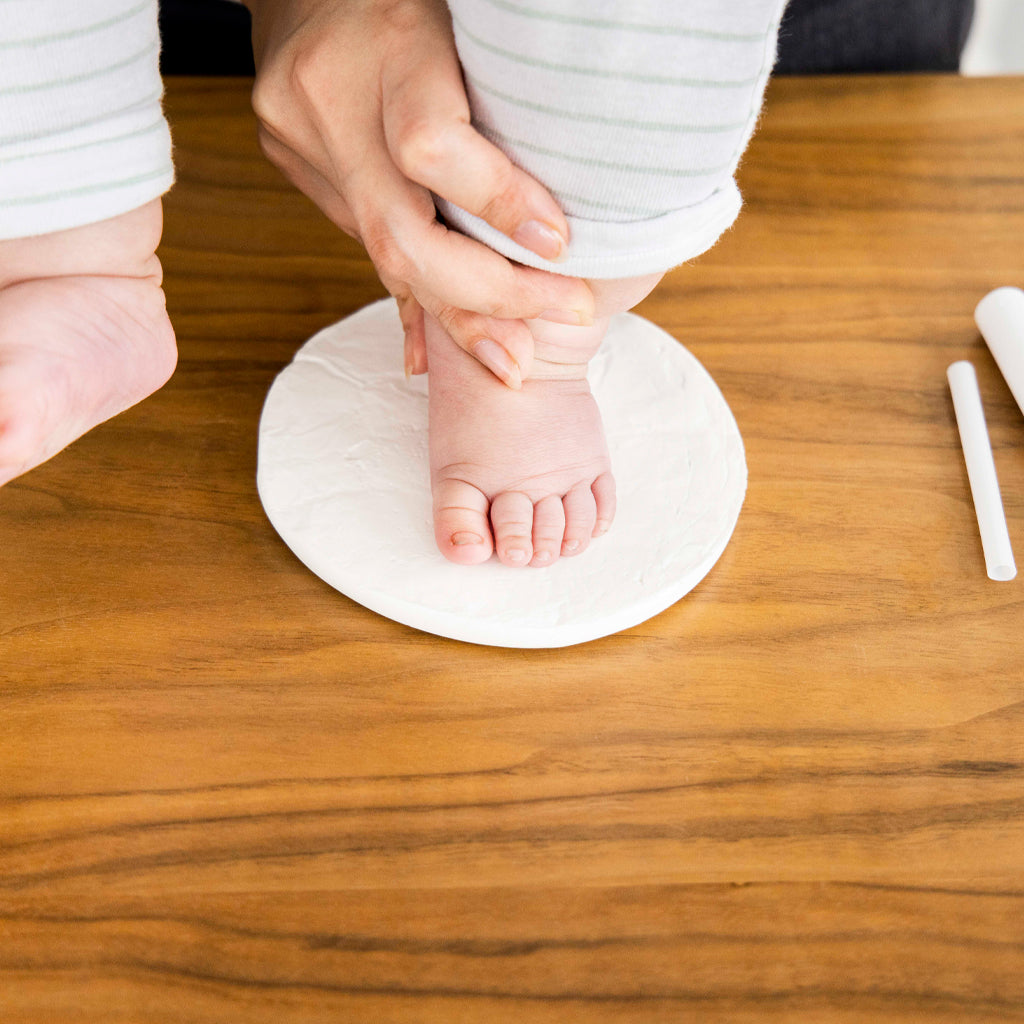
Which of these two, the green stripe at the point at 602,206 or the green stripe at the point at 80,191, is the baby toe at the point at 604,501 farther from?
the green stripe at the point at 80,191

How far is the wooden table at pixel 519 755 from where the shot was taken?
1.37ft

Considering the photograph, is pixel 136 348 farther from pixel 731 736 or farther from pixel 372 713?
pixel 731 736

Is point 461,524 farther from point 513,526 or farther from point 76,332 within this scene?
point 76,332

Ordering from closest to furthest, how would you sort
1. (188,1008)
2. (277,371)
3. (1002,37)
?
(188,1008) → (277,371) → (1002,37)

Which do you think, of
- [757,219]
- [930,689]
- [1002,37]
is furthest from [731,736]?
[1002,37]

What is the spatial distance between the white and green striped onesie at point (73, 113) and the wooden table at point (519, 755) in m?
0.18

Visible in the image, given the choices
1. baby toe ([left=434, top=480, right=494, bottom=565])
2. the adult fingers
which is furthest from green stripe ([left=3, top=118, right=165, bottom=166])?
baby toe ([left=434, top=480, right=494, bottom=565])

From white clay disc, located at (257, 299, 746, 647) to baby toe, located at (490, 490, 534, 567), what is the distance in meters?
0.01

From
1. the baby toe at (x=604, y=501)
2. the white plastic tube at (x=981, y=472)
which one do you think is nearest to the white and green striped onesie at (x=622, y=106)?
the baby toe at (x=604, y=501)

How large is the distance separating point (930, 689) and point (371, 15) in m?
0.47

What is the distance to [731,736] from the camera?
0.50m

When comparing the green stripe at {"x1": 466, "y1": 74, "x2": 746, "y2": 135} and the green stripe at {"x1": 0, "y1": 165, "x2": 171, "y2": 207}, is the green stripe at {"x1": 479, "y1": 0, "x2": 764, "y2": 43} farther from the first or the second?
the green stripe at {"x1": 0, "y1": 165, "x2": 171, "y2": 207}

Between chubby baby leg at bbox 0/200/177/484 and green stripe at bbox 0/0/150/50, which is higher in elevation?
green stripe at bbox 0/0/150/50

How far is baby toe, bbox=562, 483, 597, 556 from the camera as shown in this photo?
1.84 ft
